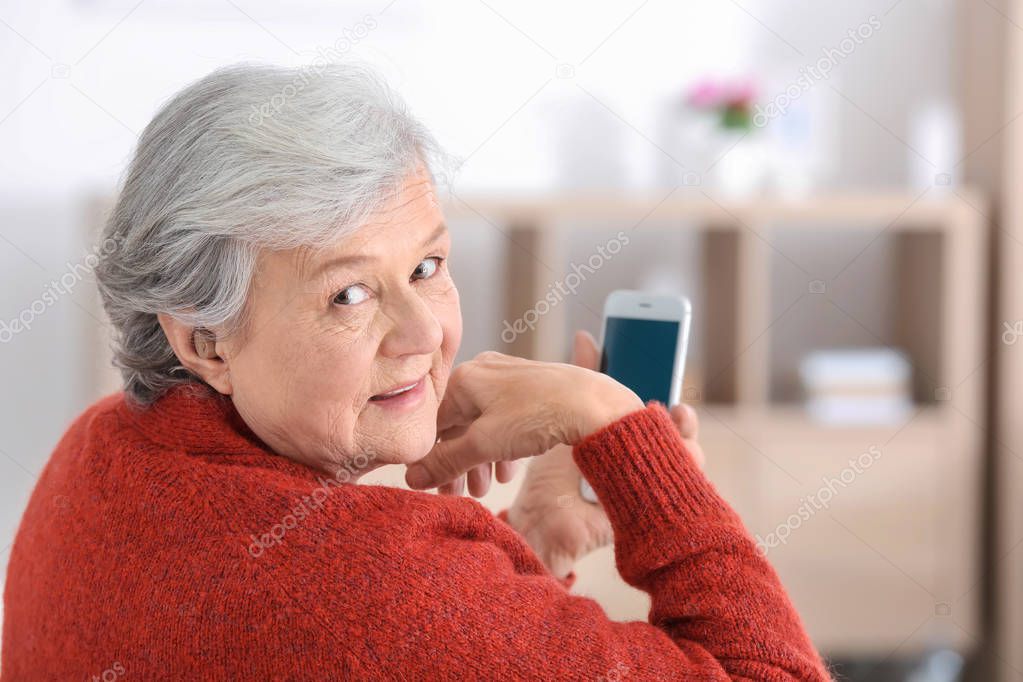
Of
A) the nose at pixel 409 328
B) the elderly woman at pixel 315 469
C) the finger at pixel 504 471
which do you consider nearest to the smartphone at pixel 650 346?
the finger at pixel 504 471

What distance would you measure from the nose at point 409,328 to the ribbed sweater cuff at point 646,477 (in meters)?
0.16

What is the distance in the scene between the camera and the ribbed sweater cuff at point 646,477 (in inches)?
36.2

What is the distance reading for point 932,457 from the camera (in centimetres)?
290

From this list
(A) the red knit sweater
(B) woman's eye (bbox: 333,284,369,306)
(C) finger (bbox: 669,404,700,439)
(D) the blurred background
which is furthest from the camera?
(D) the blurred background

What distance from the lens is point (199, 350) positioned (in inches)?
37.0

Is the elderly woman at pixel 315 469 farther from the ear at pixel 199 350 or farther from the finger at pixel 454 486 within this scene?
the finger at pixel 454 486

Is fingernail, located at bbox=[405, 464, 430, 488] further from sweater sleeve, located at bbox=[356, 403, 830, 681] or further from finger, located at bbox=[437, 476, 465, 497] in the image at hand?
sweater sleeve, located at bbox=[356, 403, 830, 681]

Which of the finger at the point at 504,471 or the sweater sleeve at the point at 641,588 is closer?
the sweater sleeve at the point at 641,588

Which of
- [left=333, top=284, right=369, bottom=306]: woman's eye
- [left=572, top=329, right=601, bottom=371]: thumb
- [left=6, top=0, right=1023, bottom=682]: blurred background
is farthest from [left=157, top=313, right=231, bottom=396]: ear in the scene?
[left=6, top=0, right=1023, bottom=682]: blurred background

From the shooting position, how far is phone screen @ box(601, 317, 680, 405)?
1217 mm

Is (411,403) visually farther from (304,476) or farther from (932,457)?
(932,457)

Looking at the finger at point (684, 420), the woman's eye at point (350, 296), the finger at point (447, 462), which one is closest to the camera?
the woman's eye at point (350, 296)

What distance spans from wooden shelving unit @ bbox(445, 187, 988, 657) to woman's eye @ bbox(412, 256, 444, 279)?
1.83 m

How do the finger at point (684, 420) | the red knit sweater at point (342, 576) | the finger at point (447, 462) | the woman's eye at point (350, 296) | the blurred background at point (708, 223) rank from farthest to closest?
the blurred background at point (708, 223)
the finger at point (684, 420)
the finger at point (447, 462)
the woman's eye at point (350, 296)
the red knit sweater at point (342, 576)
